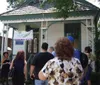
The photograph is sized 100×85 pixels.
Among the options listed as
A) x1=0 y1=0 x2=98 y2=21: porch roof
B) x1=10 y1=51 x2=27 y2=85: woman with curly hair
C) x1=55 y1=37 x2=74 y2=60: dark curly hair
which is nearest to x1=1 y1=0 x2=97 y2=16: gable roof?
x1=0 y1=0 x2=98 y2=21: porch roof

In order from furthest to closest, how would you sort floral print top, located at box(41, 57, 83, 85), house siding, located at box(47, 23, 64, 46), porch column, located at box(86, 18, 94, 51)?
house siding, located at box(47, 23, 64, 46) → porch column, located at box(86, 18, 94, 51) → floral print top, located at box(41, 57, 83, 85)

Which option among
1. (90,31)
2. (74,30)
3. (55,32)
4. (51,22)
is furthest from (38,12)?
(90,31)

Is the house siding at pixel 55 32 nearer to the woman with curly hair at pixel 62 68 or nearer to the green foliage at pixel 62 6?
the green foliage at pixel 62 6

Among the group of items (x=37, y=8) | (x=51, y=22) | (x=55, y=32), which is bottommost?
(x=55, y=32)

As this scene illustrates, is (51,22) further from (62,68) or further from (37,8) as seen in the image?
(62,68)

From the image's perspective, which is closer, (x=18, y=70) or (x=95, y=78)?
(x=18, y=70)

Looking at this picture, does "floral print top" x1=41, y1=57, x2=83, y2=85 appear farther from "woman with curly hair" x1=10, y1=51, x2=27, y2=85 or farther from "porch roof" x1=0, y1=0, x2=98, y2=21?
"porch roof" x1=0, y1=0, x2=98, y2=21

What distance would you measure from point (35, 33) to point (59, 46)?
13.7 meters

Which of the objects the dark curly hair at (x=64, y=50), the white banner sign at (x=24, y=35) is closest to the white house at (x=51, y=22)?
the white banner sign at (x=24, y=35)

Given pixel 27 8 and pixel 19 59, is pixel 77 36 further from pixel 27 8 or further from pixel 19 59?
pixel 19 59

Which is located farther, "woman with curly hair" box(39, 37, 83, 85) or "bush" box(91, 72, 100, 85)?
"bush" box(91, 72, 100, 85)

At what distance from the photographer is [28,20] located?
14.9m

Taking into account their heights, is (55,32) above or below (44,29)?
below

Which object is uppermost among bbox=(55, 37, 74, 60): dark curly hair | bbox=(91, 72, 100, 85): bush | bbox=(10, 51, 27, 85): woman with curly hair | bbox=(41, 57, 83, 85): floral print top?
bbox=(55, 37, 74, 60): dark curly hair
